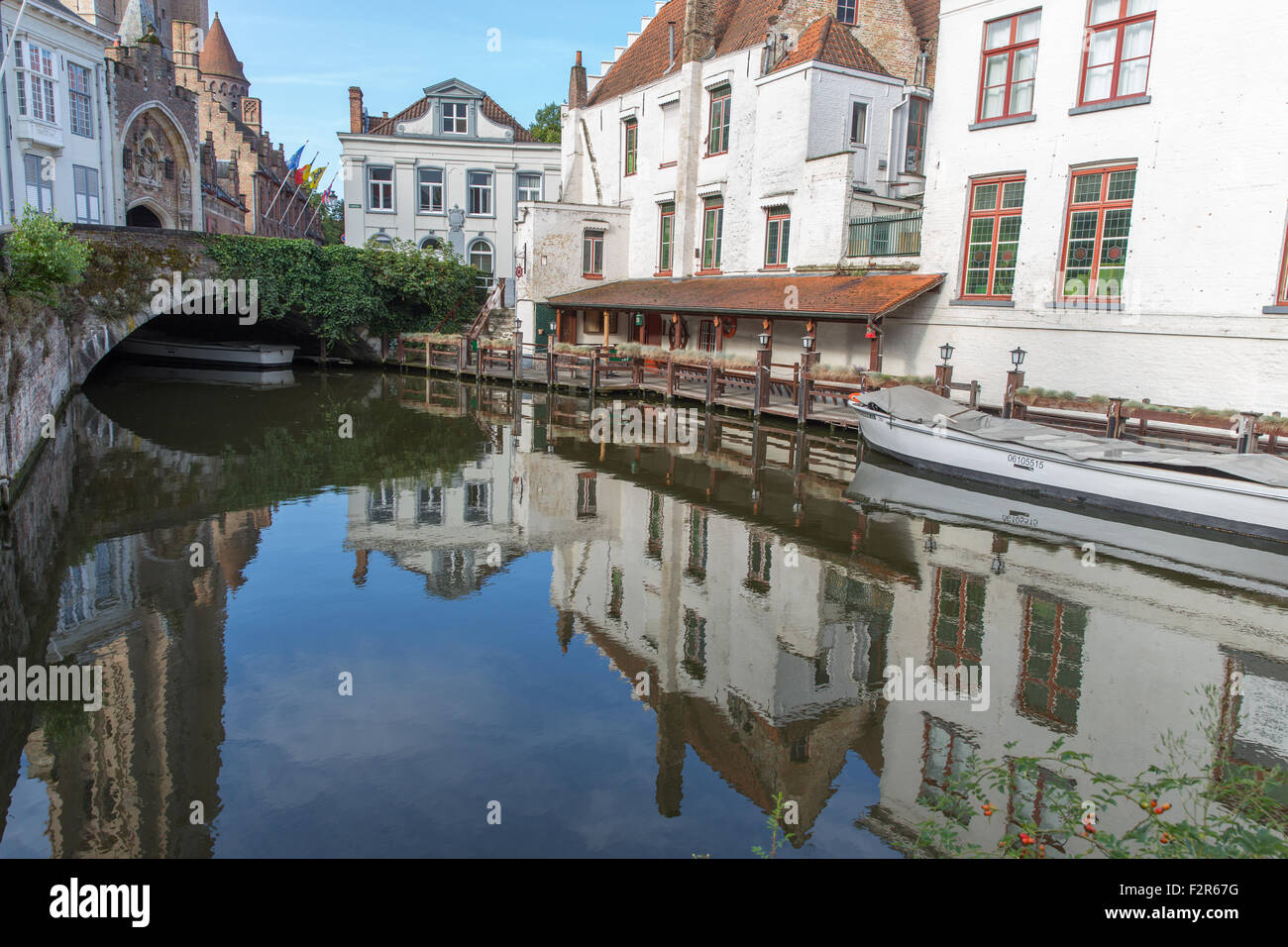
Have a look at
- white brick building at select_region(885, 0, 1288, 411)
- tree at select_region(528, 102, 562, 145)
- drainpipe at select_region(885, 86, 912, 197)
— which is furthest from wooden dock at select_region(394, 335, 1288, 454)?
tree at select_region(528, 102, 562, 145)

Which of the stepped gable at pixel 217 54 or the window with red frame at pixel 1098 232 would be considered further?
the stepped gable at pixel 217 54

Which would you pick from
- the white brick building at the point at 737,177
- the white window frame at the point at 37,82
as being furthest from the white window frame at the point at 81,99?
the white brick building at the point at 737,177

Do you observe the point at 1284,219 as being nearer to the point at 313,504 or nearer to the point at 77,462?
the point at 313,504

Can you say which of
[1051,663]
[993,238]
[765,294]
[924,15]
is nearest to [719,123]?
[924,15]

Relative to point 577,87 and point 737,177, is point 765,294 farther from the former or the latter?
point 577,87

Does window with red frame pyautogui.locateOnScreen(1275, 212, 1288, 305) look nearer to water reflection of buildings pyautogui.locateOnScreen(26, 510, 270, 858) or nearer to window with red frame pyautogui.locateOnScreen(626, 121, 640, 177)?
water reflection of buildings pyautogui.locateOnScreen(26, 510, 270, 858)

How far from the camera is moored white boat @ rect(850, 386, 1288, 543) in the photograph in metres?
12.6

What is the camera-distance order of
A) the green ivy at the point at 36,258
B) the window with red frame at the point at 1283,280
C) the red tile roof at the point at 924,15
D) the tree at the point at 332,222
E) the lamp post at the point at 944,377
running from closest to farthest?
the green ivy at the point at 36,258
the window with red frame at the point at 1283,280
the lamp post at the point at 944,377
the red tile roof at the point at 924,15
the tree at the point at 332,222

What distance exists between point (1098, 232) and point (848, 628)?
1354cm

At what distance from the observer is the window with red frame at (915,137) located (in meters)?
25.8

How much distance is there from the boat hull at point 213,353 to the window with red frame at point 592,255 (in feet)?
39.1

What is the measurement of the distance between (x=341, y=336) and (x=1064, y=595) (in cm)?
2983

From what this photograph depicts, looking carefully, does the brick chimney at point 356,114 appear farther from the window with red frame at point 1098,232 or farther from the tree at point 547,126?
the window with red frame at point 1098,232
